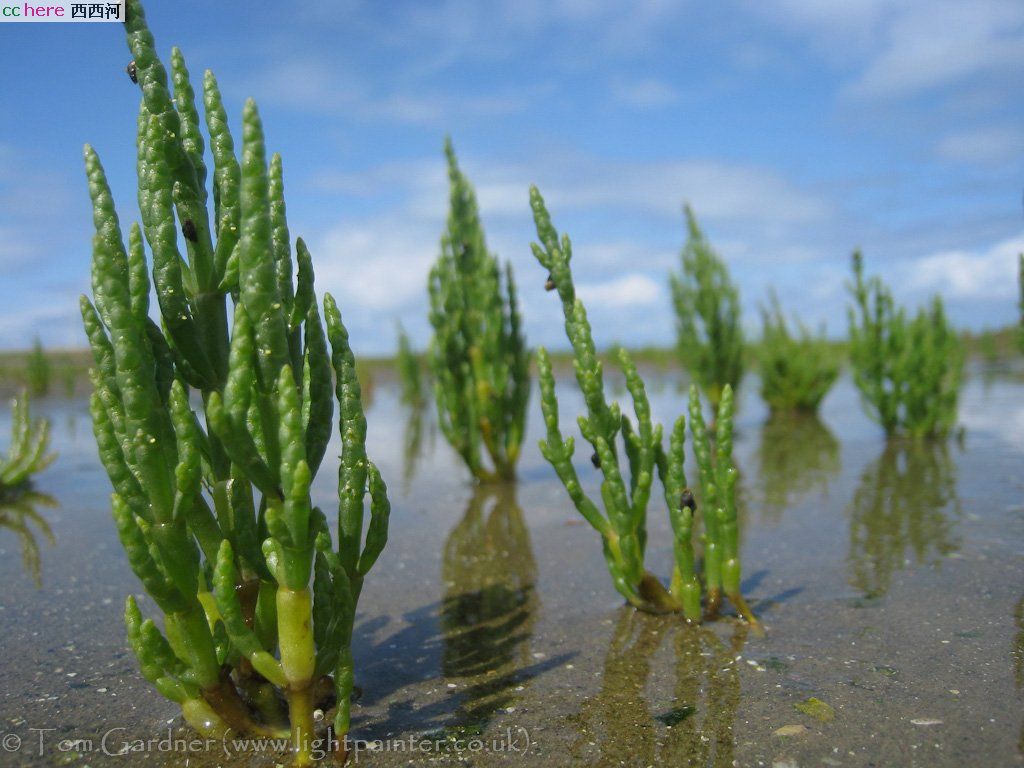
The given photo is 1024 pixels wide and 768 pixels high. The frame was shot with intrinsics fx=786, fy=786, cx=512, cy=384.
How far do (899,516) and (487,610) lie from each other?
300cm

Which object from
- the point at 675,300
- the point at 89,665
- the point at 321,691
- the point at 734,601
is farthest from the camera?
the point at 675,300

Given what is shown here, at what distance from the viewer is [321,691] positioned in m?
2.62

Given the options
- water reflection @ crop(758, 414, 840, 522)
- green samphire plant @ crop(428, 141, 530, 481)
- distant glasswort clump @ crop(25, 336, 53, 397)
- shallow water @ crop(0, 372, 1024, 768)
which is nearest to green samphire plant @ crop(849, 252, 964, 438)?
water reflection @ crop(758, 414, 840, 522)

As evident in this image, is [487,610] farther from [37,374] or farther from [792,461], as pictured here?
[37,374]

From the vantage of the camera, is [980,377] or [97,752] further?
[980,377]

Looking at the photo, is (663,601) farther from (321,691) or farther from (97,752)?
(97,752)

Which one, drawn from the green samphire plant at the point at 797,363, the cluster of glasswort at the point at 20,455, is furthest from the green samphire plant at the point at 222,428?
the green samphire plant at the point at 797,363

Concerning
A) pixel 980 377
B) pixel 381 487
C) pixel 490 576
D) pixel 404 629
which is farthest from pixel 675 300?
pixel 980 377

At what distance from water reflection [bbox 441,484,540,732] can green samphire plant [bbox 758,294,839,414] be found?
7021 millimetres

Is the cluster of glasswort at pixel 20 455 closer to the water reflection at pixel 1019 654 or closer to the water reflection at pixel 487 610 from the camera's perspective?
the water reflection at pixel 487 610

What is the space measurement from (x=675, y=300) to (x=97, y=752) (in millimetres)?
8855

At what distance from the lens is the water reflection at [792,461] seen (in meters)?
5.97

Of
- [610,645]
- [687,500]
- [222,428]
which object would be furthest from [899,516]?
[222,428]

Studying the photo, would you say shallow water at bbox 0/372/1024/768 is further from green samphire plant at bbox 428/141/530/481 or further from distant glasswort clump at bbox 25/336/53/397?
distant glasswort clump at bbox 25/336/53/397
